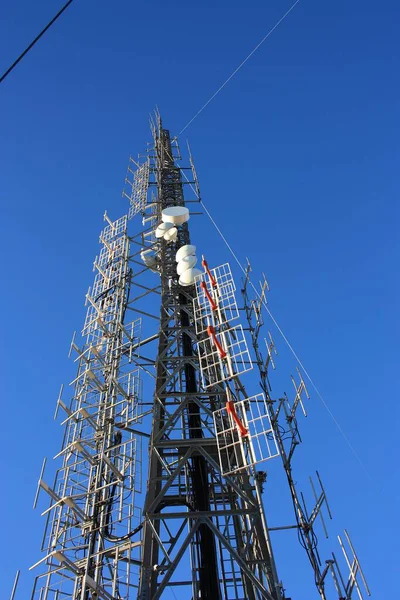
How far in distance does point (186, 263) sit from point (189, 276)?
1.95 feet

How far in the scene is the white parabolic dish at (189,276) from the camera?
1733 centimetres

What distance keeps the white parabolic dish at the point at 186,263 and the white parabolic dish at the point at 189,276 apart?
192 mm

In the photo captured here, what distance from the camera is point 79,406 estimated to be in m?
17.4

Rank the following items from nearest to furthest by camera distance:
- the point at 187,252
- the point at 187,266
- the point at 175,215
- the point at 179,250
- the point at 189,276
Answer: the point at 189,276
the point at 187,266
the point at 187,252
the point at 179,250
the point at 175,215

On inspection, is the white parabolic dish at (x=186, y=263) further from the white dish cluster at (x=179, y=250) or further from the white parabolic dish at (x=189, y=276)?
the white parabolic dish at (x=189, y=276)

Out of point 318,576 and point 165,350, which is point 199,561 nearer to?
point 318,576

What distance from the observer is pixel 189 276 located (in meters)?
17.4

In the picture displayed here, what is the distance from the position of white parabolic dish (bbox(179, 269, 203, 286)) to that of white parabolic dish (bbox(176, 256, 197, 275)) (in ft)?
0.63

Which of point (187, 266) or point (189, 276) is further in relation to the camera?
point (187, 266)

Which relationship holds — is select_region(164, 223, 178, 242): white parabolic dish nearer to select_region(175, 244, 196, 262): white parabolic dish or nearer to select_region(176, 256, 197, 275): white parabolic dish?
select_region(175, 244, 196, 262): white parabolic dish

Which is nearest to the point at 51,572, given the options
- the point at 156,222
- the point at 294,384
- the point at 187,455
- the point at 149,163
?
the point at 187,455

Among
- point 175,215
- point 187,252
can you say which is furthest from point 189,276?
point 175,215

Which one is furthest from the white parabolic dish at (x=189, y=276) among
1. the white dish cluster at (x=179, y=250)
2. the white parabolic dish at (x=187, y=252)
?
the white parabolic dish at (x=187, y=252)

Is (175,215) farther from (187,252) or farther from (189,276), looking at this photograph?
(189,276)
